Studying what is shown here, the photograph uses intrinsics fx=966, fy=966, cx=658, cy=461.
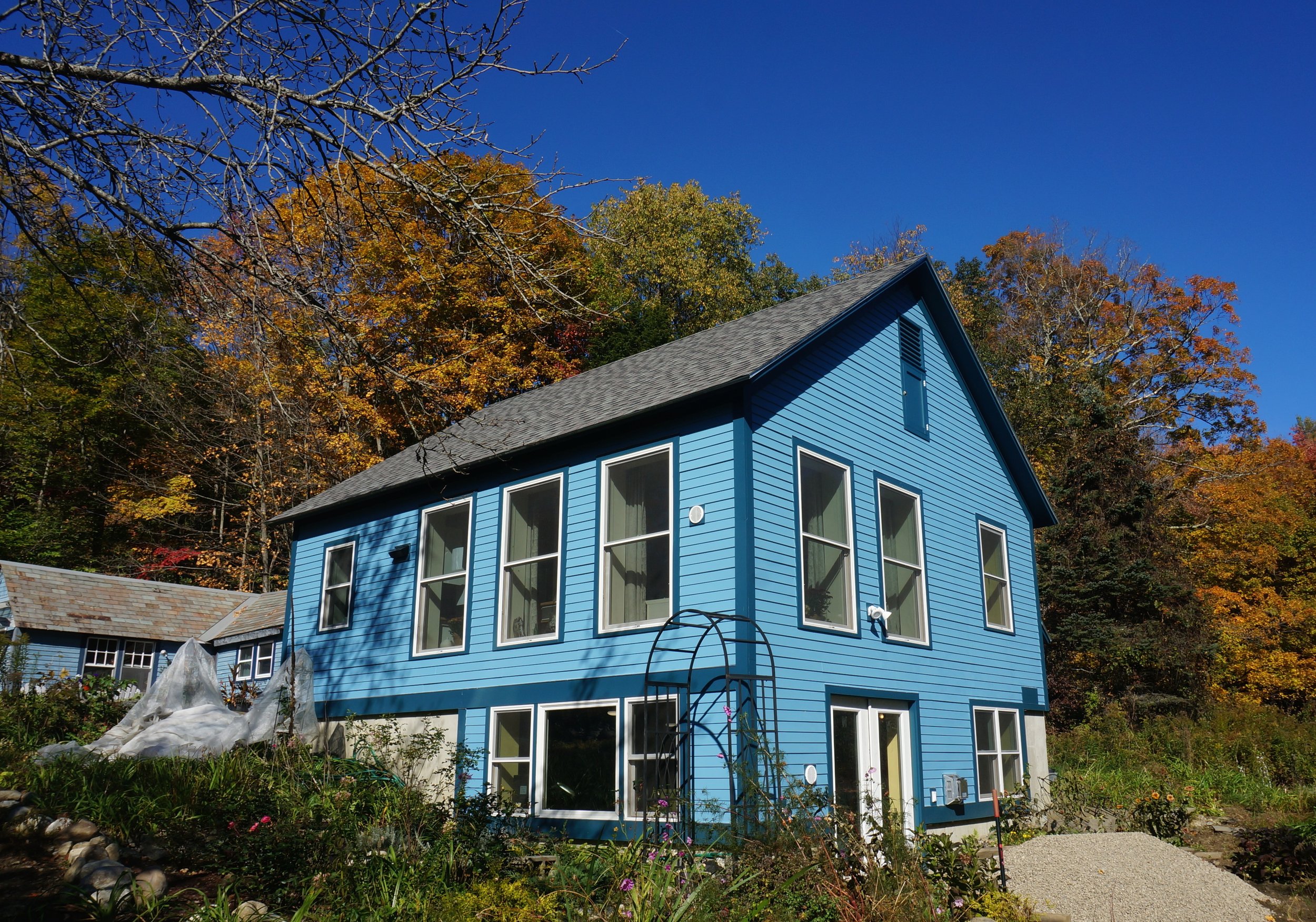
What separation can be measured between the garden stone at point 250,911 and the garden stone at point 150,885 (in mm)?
542

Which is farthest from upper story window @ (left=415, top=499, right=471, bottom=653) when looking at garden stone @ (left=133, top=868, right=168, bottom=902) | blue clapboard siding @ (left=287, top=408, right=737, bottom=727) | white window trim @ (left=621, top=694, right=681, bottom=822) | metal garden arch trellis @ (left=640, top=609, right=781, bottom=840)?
garden stone @ (left=133, top=868, right=168, bottom=902)

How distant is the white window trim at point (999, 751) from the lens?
12633 millimetres

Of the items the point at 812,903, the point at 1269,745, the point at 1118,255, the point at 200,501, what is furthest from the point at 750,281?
the point at 812,903

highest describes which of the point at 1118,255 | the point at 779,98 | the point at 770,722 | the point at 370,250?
the point at 1118,255

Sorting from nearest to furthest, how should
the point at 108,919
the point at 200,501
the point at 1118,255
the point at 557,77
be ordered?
the point at 557,77 → the point at 108,919 → the point at 200,501 → the point at 1118,255

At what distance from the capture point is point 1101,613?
22.8 meters

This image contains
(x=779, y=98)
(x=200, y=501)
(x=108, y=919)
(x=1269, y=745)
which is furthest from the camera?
(x=200, y=501)

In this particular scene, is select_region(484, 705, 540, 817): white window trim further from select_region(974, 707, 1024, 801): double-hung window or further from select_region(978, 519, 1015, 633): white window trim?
select_region(978, 519, 1015, 633): white window trim

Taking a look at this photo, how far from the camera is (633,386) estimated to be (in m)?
12.1

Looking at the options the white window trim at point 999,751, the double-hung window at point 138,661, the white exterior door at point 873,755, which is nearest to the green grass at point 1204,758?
the white window trim at point 999,751

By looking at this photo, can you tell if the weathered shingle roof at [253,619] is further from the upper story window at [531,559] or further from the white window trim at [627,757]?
the white window trim at [627,757]

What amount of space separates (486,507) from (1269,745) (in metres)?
14.5

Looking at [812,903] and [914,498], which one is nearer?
[812,903]

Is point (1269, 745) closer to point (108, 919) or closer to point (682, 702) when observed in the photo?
point (682, 702)
